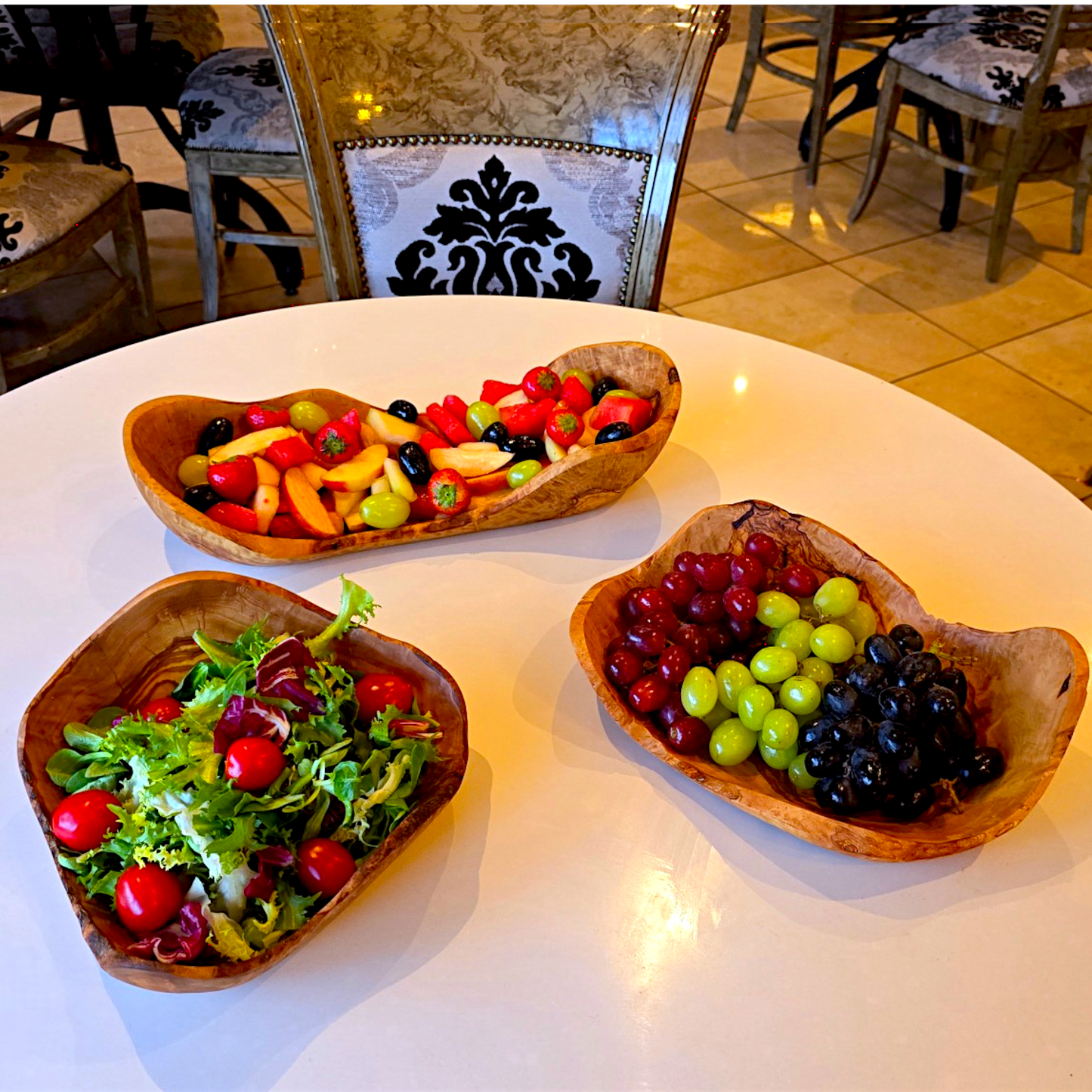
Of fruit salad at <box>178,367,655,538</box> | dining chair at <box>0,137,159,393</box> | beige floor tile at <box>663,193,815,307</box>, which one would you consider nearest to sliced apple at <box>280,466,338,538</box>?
fruit salad at <box>178,367,655,538</box>

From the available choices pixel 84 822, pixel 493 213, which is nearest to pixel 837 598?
pixel 84 822

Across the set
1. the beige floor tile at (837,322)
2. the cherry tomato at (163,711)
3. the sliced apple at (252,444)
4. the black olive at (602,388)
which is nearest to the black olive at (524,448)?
the black olive at (602,388)

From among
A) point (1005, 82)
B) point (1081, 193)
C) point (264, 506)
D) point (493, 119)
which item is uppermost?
point (493, 119)

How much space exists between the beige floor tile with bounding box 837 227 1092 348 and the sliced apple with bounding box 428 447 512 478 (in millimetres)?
2250

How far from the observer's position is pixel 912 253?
132 inches

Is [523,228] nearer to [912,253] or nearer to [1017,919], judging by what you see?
[1017,919]

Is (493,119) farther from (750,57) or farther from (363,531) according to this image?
(750,57)

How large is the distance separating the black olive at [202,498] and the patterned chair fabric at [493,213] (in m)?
0.70

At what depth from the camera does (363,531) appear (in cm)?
104

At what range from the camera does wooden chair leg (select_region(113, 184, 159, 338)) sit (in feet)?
7.59

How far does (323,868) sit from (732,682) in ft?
1.12

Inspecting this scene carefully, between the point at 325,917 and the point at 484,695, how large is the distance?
274 millimetres

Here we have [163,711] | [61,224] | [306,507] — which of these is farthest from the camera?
[61,224]

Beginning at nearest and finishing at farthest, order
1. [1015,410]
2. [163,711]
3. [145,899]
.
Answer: [145,899] → [163,711] → [1015,410]
